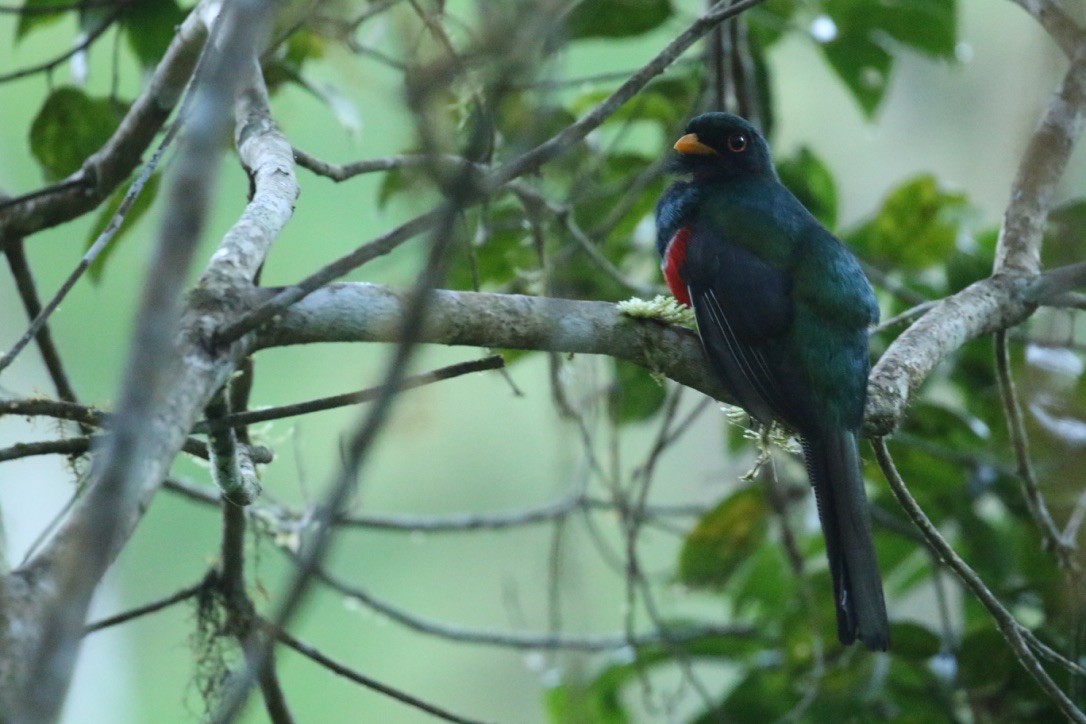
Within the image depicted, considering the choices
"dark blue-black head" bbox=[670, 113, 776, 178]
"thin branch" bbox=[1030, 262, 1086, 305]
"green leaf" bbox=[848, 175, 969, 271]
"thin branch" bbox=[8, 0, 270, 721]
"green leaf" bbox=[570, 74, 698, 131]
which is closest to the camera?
"thin branch" bbox=[8, 0, 270, 721]

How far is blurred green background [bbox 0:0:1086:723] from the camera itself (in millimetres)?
5031

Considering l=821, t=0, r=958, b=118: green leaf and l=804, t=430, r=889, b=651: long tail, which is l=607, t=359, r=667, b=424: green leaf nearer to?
l=821, t=0, r=958, b=118: green leaf

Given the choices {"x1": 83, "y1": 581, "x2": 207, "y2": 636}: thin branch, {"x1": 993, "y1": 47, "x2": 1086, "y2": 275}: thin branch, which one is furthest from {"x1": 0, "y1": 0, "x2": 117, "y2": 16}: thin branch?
{"x1": 993, "y1": 47, "x2": 1086, "y2": 275}: thin branch

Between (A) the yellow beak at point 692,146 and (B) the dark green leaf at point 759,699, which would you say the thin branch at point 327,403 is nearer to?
(A) the yellow beak at point 692,146

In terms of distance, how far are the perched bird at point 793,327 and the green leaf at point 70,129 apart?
5.61 feet

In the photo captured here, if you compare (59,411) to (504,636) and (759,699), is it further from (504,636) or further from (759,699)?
(759,699)

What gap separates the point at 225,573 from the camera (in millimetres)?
2889

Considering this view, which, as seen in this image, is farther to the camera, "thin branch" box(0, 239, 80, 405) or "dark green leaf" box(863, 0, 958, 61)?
"dark green leaf" box(863, 0, 958, 61)

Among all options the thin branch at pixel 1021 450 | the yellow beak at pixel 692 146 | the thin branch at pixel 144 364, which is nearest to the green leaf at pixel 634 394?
the yellow beak at pixel 692 146

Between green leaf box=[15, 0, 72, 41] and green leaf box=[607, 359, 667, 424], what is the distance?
91.0 inches

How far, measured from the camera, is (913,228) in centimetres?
470

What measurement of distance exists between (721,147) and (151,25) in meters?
1.84

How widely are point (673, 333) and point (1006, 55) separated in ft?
19.1

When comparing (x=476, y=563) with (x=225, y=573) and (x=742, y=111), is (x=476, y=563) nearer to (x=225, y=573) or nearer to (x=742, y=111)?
(x=742, y=111)
